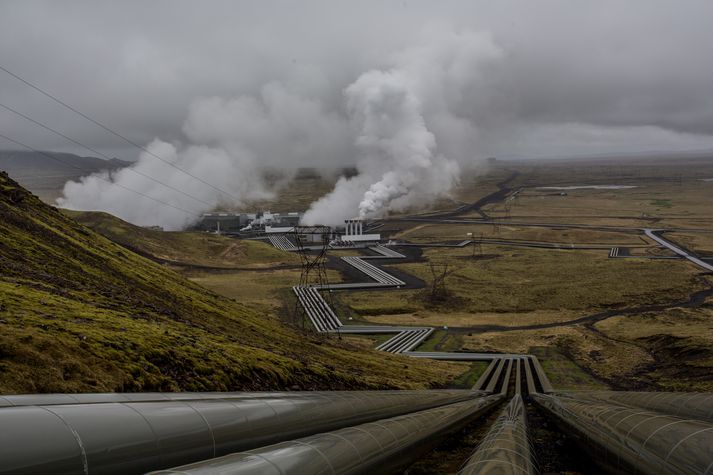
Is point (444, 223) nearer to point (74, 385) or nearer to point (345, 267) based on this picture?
point (345, 267)

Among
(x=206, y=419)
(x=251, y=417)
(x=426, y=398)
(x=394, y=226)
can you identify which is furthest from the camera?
(x=394, y=226)

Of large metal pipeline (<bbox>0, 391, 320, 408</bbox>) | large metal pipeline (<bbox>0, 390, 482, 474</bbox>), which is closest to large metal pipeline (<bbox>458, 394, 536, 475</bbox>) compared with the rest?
large metal pipeline (<bbox>0, 390, 482, 474</bbox>)

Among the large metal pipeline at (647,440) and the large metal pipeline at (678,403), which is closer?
the large metal pipeline at (647,440)

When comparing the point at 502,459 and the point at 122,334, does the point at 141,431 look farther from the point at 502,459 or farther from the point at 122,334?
the point at 122,334

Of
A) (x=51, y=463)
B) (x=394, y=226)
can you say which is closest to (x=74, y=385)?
(x=51, y=463)

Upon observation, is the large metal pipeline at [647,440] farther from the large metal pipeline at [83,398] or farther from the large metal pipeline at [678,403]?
the large metal pipeline at [83,398]

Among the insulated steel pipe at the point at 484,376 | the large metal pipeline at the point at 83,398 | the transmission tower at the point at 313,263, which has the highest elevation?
the large metal pipeline at the point at 83,398

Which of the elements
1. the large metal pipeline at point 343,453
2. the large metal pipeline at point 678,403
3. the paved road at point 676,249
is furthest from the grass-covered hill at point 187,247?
the large metal pipeline at point 343,453
